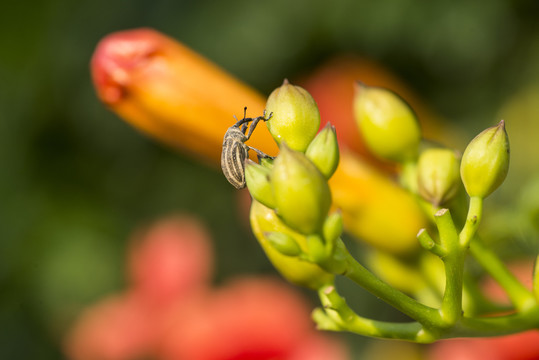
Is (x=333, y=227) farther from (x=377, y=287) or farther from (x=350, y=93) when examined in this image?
(x=350, y=93)

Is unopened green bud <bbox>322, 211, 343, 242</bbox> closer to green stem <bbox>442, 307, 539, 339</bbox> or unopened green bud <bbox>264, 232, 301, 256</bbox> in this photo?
unopened green bud <bbox>264, 232, 301, 256</bbox>

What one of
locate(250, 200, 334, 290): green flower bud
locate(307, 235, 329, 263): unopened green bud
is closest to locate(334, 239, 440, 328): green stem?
locate(307, 235, 329, 263): unopened green bud

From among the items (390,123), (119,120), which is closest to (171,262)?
(119,120)

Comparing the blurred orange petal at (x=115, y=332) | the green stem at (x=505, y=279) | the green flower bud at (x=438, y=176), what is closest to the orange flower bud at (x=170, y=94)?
the green flower bud at (x=438, y=176)

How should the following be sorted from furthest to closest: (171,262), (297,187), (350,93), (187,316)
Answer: (350,93) → (171,262) → (187,316) → (297,187)

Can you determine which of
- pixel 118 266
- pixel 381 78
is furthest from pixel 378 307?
pixel 118 266
